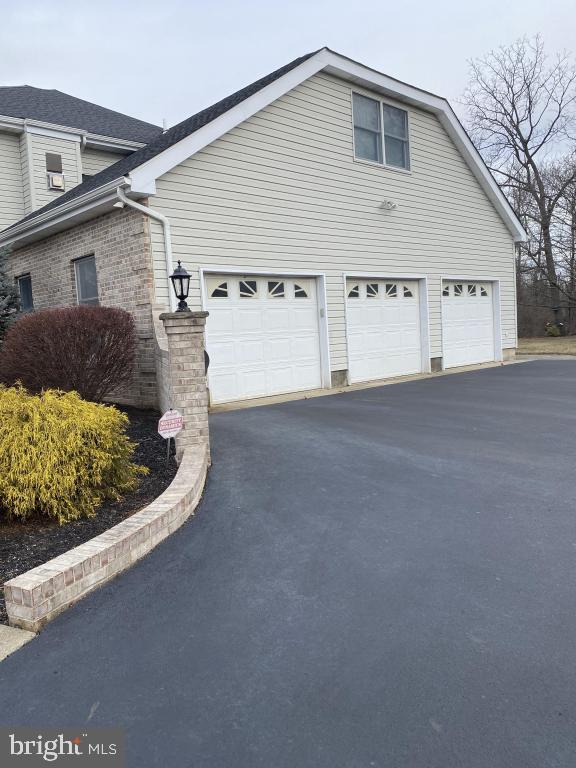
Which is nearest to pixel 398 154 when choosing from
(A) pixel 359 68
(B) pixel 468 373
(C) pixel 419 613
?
(A) pixel 359 68

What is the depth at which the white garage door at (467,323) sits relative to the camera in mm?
14633

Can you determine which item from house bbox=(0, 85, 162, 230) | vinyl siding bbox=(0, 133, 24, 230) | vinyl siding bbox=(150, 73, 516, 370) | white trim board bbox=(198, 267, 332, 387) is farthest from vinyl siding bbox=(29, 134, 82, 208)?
white trim board bbox=(198, 267, 332, 387)

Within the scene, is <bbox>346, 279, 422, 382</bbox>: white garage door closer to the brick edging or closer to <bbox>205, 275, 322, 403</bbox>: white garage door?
<bbox>205, 275, 322, 403</bbox>: white garage door

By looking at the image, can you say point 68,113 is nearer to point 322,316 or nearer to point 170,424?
point 322,316

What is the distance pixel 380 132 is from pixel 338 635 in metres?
12.2

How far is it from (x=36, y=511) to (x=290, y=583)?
222 cm

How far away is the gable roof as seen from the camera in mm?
8802

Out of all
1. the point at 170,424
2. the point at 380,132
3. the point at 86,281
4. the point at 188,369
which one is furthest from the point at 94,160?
the point at 170,424

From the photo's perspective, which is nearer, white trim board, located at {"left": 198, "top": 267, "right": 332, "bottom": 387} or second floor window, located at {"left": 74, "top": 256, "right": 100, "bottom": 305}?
second floor window, located at {"left": 74, "top": 256, "right": 100, "bottom": 305}

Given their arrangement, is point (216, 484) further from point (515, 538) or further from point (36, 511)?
point (515, 538)

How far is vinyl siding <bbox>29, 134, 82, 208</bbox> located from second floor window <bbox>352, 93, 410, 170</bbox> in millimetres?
7229

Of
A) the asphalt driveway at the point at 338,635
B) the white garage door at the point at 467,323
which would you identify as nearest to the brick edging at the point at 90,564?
the asphalt driveway at the point at 338,635

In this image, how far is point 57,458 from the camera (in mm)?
4324

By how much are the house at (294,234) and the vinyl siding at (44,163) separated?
231 centimetres
